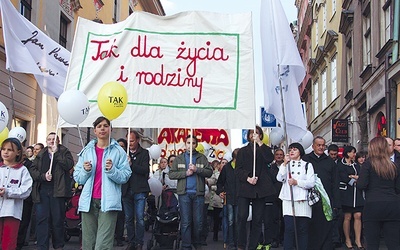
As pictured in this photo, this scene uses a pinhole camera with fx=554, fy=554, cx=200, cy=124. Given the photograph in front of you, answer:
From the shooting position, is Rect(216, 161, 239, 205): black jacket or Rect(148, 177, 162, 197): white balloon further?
Rect(148, 177, 162, 197): white balloon

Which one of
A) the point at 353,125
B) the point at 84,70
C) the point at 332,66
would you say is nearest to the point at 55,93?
the point at 84,70

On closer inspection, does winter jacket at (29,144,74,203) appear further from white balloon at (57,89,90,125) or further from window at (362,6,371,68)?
window at (362,6,371,68)

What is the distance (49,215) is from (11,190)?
5.12ft

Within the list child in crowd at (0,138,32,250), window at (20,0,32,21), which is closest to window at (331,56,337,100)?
window at (20,0,32,21)

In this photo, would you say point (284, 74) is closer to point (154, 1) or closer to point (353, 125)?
point (353, 125)

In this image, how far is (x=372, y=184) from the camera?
22.6 feet

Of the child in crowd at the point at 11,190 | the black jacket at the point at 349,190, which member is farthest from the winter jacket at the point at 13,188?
the black jacket at the point at 349,190

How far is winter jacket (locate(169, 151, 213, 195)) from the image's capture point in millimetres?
8641

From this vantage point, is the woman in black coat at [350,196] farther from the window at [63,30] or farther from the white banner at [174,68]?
the window at [63,30]

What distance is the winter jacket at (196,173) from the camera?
28.3ft

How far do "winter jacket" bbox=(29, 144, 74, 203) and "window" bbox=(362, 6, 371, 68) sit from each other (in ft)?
45.5

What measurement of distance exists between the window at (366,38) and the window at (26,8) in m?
11.4

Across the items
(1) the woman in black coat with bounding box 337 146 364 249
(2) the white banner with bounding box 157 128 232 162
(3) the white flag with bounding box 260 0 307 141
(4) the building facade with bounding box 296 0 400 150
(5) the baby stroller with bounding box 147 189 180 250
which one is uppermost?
(4) the building facade with bounding box 296 0 400 150

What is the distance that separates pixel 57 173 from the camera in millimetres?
8211
